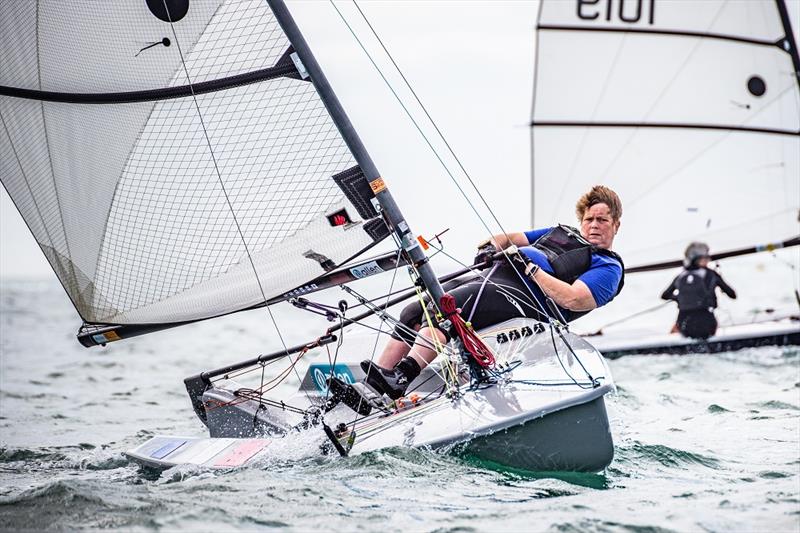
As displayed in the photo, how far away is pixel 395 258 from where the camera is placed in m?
3.77

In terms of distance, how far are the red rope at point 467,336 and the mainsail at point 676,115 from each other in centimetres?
576

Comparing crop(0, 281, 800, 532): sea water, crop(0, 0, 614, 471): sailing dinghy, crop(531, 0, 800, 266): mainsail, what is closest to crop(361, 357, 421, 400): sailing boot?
crop(0, 0, 614, 471): sailing dinghy

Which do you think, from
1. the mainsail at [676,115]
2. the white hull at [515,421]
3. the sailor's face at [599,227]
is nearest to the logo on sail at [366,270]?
the white hull at [515,421]

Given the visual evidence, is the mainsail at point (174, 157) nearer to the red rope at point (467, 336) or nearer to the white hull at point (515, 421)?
the red rope at point (467, 336)

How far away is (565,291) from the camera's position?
3.88 meters

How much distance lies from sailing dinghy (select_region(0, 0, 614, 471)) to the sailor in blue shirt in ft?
0.34

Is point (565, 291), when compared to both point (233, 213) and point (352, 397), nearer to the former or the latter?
point (352, 397)

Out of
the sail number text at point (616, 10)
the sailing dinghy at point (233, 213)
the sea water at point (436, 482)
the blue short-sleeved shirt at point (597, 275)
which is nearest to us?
the sea water at point (436, 482)

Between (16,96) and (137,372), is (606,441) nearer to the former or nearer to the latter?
(16,96)

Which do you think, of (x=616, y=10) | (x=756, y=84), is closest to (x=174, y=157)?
(x=616, y=10)

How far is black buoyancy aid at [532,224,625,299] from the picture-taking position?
410cm

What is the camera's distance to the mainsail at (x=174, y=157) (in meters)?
3.73

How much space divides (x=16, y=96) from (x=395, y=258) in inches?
71.0

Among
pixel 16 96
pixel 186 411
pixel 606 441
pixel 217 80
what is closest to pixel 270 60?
pixel 217 80
